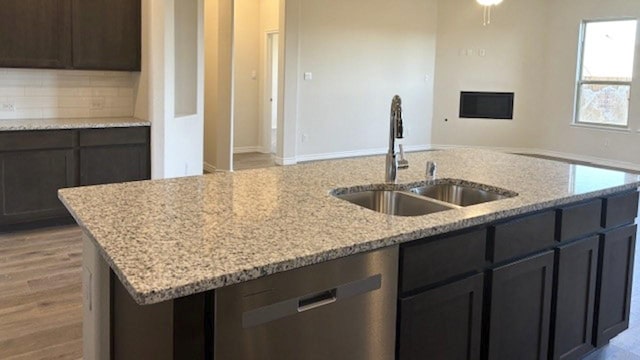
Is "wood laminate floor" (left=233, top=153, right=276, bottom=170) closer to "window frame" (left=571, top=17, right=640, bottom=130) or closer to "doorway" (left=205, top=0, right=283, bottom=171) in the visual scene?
"doorway" (left=205, top=0, right=283, bottom=171)

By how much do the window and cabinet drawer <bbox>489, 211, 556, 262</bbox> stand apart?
7746mm

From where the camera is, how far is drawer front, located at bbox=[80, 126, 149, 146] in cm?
477

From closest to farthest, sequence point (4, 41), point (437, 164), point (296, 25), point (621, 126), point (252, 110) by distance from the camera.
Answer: point (437, 164) → point (4, 41) → point (296, 25) → point (621, 126) → point (252, 110)

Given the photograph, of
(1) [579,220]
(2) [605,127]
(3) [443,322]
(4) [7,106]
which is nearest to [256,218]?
(3) [443,322]

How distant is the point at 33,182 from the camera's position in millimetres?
4621

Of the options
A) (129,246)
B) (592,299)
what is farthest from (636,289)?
(129,246)

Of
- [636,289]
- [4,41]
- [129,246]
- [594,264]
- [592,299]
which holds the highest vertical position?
[4,41]

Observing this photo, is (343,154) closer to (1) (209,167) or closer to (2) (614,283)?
(1) (209,167)

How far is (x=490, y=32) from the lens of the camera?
10109mm

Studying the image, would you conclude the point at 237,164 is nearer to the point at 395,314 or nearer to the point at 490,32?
the point at 490,32

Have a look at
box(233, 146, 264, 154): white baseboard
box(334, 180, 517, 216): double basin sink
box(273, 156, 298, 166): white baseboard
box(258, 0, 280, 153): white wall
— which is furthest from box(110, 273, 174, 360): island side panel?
box(233, 146, 264, 154): white baseboard

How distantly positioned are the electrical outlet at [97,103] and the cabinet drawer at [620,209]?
4.38 metres

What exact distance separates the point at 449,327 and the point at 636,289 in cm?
247

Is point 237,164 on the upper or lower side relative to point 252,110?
lower
